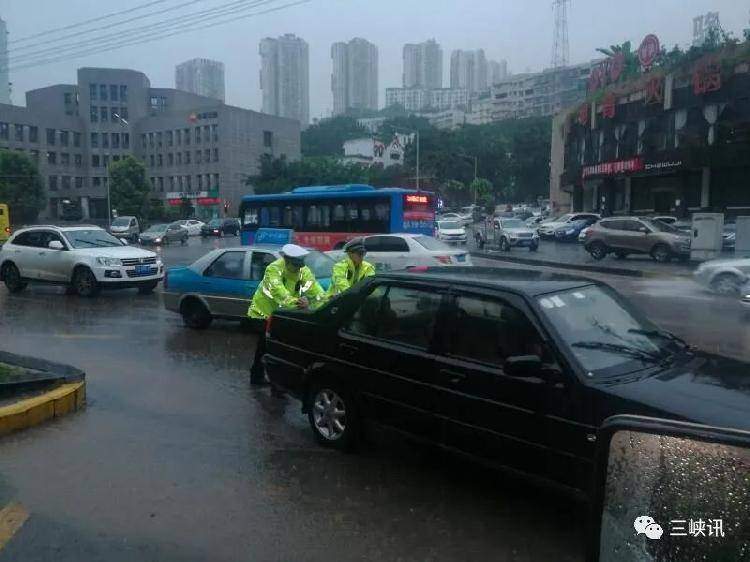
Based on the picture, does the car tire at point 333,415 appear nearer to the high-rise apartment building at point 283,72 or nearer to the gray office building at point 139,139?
the gray office building at point 139,139

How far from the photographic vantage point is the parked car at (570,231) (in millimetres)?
39406

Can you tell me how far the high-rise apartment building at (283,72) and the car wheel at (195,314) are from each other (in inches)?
5430

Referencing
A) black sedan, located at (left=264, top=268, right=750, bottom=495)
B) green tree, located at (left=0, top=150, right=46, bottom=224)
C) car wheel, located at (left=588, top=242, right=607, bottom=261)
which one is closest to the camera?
black sedan, located at (left=264, top=268, right=750, bottom=495)

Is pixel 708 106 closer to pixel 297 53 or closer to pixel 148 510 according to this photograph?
pixel 148 510

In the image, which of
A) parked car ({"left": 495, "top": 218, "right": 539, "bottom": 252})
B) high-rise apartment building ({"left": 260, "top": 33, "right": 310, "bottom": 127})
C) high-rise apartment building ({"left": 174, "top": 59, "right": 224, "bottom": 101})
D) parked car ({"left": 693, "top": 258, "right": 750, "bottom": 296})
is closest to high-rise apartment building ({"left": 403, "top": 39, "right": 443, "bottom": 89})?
high-rise apartment building ({"left": 260, "top": 33, "right": 310, "bottom": 127})

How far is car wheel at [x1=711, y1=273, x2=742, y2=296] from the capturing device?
15.5 metres

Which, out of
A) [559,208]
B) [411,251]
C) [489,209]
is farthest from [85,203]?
[411,251]

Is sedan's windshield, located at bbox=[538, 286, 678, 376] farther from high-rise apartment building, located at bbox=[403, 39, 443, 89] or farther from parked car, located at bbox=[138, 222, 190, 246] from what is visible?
high-rise apartment building, located at bbox=[403, 39, 443, 89]

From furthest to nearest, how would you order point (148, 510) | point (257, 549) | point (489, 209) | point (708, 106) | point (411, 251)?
point (489, 209) < point (708, 106) < point (411, 251) < point (148, 510) < point (257, 549)

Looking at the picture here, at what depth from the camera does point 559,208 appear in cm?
5753

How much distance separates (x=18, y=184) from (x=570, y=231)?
53.7 metres

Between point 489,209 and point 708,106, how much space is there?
36841 mm

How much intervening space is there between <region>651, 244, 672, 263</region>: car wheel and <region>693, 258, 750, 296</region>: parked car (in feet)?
32.4

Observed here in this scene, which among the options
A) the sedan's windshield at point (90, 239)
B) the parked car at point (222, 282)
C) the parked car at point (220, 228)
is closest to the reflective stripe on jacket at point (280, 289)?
the parked car at point (222, 282)
